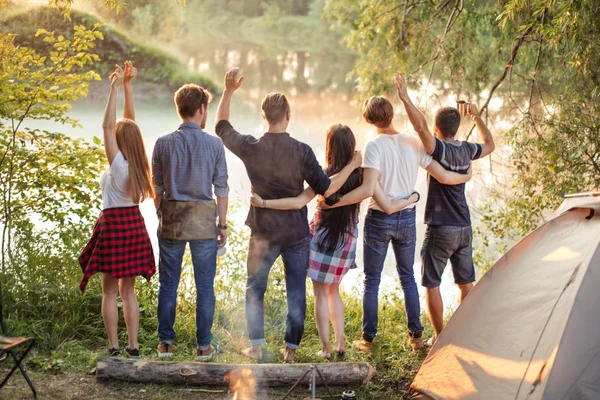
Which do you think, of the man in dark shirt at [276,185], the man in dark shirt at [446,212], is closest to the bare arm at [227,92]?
the man in dark shirt at [276,185]

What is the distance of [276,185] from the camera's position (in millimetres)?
4031

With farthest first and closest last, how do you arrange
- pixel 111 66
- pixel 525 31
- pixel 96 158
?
pixel 111 66 < pixel 525 31 < pixel 96 158

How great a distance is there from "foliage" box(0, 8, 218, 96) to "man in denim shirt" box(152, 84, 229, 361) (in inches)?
379

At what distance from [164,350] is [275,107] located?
5.30 feet

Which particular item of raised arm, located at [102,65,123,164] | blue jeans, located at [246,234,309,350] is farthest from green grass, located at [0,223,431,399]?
raised arm, located at [102,65,123,164]

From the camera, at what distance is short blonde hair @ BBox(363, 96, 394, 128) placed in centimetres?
413

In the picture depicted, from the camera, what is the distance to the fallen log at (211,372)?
398 centimetres

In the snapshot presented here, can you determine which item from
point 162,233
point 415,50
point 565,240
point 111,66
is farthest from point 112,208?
point 111,66

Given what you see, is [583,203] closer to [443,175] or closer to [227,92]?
[443,175]

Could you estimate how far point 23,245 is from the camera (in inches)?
214

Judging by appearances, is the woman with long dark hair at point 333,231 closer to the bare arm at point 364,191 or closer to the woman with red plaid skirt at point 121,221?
the bare arm at point 364,191

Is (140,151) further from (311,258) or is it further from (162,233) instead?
(311,258)

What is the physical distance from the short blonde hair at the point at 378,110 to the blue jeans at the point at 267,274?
805 millimetres

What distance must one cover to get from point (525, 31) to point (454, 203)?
214cm
